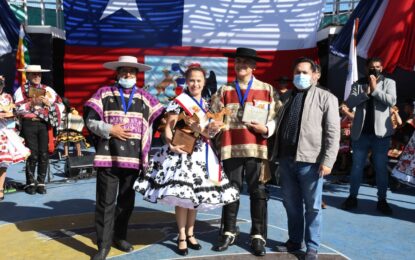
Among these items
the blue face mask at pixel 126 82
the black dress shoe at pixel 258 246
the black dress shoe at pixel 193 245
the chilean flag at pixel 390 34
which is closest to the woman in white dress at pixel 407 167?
the chilean flag at pixel 390 34

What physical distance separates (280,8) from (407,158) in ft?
21.6

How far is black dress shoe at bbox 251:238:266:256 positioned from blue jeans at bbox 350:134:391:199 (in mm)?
Result: 2297

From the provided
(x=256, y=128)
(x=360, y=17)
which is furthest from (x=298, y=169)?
(x=360, y=17)

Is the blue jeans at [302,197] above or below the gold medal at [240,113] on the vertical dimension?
below

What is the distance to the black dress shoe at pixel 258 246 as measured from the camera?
159 inches

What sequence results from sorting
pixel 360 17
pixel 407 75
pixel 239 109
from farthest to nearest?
pixel 407 75
pixel 360 17
pixel 239 109

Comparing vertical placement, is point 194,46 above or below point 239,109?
above

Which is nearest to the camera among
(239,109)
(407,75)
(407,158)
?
(239,109)

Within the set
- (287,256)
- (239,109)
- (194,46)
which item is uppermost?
(194,46)

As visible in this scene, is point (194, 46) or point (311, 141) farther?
point (194, 46)

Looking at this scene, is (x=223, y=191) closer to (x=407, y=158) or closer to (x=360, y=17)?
(x=407, y=158)

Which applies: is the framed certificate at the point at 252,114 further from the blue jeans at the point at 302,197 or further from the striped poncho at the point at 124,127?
the striped poncho at the point at 124,127

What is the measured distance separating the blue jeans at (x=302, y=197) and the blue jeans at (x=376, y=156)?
189cm

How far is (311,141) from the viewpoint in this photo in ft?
12.5
